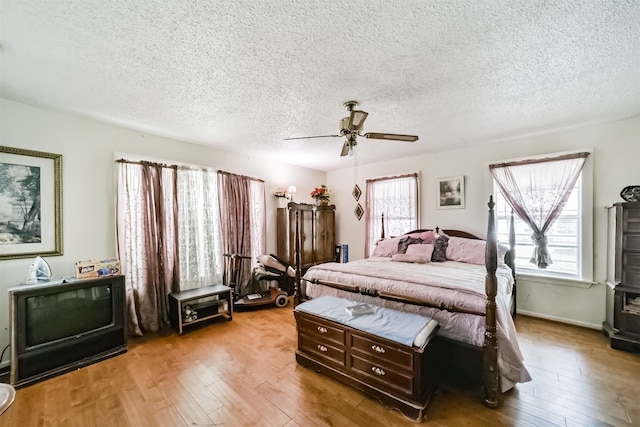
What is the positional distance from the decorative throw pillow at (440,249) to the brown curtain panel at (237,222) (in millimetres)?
3059

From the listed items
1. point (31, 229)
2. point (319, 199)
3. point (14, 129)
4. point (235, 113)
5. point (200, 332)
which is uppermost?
point (235, 113)

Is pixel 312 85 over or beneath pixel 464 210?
over

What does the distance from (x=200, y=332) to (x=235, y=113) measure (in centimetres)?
275

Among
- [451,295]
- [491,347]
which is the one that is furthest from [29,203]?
[491,347]

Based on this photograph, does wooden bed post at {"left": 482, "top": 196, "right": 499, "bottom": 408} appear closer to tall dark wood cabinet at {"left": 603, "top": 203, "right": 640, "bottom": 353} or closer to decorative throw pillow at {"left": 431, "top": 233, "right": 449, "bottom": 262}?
decorative throw pillow at {"left": 431, "top": 233, "right": 449, "bottom": 262}

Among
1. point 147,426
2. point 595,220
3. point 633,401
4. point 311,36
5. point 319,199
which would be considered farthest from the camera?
point 319,199

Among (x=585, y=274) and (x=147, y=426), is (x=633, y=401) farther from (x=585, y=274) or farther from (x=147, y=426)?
(x=147, y=426)

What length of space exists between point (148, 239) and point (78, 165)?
110 cm

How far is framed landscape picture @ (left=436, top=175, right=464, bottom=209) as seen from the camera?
13.7ft

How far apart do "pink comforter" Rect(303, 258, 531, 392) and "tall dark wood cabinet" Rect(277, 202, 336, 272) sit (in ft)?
5.31

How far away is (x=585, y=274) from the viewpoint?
3238 mm

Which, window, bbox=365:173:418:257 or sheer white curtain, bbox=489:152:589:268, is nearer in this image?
sheer white curtain, bbox=489:152:589:268

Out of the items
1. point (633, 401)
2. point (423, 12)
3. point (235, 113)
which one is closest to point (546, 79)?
point (423, 12)

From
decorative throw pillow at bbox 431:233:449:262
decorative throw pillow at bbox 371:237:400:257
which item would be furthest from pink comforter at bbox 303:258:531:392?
decorative throw pillow at bbox 371:237:400:257
